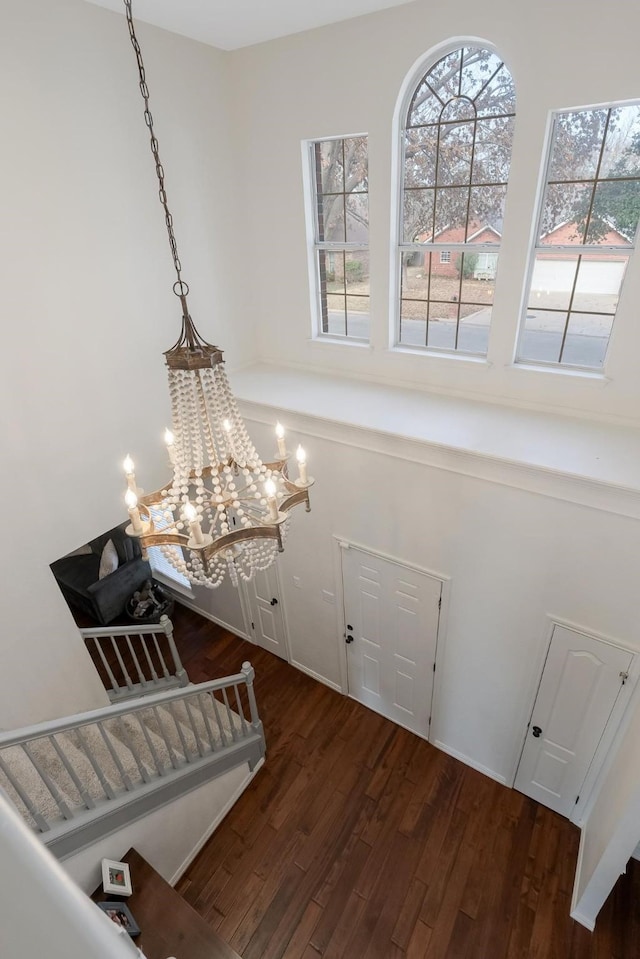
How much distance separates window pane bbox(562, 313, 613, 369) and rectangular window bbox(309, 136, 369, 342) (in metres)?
1.67

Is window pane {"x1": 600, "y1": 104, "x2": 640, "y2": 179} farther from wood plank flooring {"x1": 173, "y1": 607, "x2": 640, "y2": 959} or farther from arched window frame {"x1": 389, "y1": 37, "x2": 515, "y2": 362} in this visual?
wood plank flooring {"x1": 173, "y1": 607, "x2": 640, "y2": 959}

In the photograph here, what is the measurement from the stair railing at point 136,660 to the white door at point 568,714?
3.28 metres

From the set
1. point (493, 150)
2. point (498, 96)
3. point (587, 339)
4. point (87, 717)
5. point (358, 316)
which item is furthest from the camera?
point (358, 316)

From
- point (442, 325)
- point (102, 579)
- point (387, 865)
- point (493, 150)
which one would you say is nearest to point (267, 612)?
point (102, 579)

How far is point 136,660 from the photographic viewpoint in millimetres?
4820

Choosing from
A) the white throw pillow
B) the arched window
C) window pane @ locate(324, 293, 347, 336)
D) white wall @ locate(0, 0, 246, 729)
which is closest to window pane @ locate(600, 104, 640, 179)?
the arched window

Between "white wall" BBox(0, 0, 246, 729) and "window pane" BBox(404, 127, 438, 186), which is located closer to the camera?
"white wall" BBox(0, 0, 246, 729)

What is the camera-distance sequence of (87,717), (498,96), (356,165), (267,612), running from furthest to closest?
(267,612)
(356,165)
(498,96)
(87,717)

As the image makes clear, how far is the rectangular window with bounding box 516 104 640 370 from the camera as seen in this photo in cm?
304

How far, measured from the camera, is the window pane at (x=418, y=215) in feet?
12.4

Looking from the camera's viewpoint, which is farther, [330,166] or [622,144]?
[330,166]

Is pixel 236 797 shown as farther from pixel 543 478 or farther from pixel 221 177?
pixel 221 177

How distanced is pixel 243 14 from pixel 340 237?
1.56m

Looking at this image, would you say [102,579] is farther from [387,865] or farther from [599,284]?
[599,284]
